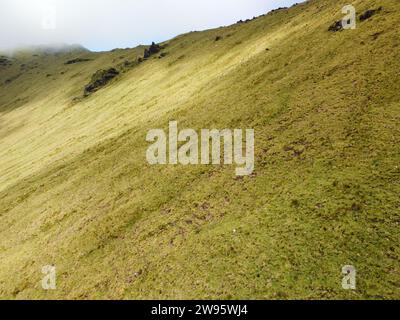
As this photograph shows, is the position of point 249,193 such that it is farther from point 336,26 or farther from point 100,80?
point 100,80

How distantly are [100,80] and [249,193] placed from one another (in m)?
101

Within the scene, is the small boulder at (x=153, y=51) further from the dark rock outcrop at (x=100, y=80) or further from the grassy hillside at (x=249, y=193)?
the grassy hillside at (x=249, y=193)

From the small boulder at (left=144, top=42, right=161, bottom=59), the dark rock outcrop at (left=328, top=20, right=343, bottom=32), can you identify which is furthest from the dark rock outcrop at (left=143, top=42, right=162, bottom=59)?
the dark rock outcrop at (left=328, top=20, right=343, bottom=32)

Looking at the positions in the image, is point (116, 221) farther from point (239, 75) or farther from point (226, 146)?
point (239, 75)

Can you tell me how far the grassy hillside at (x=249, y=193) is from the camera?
28.5 meters

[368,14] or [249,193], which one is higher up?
[368,14]

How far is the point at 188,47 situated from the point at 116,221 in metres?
87.1

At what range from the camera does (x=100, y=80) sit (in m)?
126
